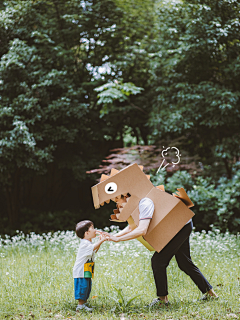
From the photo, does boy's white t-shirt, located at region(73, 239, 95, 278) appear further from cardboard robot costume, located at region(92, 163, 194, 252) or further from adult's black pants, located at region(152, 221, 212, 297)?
adult's black pants, located at region(152, 221, 212, 297)

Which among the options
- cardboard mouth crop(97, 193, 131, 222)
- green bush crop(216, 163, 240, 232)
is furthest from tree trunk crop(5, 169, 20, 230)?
cardboard mouth crop(97, 193, 131, 222)

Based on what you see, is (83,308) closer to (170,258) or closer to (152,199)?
(170,258)

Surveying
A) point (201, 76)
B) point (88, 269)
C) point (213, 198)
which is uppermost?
point (201, 76)

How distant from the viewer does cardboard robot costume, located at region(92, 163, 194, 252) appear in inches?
124

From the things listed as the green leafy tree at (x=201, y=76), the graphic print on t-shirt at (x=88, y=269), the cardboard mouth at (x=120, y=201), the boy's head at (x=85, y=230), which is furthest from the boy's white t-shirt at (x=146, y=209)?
the green leafy tree at (x=201, y=76)

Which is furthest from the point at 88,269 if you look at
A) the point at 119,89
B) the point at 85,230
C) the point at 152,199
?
the point at 119,89

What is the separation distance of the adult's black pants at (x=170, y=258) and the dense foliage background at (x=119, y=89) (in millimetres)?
4121

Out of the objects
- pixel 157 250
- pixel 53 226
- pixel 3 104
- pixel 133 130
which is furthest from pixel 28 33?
pixel 157 250

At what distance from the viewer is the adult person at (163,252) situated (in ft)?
10.1

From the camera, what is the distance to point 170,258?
3260mm

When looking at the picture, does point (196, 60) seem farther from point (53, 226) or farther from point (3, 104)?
point (53, 226)

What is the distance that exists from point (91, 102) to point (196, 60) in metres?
3.38

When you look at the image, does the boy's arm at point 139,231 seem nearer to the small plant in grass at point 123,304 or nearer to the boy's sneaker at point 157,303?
the small plant in grass at point 123,304

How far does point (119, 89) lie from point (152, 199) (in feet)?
18.9
